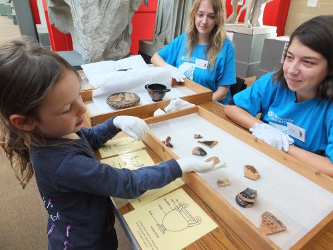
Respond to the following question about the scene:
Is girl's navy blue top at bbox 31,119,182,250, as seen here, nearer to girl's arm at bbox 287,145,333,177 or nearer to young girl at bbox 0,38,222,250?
young girl at bbox 0,38,222,250

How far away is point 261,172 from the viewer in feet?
2.74

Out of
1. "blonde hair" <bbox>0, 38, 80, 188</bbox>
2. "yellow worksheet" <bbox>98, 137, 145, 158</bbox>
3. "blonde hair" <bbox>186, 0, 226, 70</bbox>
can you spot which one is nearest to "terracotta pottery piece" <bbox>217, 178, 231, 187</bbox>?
"yellow worksheet" <bbox>98, 137, 145, 158</bbox>

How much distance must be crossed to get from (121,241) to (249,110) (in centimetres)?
112

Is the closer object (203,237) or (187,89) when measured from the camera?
(203,237)

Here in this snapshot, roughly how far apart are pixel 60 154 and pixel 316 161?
912 millimetres

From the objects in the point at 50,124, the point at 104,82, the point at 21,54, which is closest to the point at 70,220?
the point at 50,124

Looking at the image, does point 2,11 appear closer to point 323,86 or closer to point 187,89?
point 187,89

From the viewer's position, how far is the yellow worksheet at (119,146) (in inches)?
36.3

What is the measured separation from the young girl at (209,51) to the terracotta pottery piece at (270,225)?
121 centimetres

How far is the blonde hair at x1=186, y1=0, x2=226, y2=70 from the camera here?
169 centimetres

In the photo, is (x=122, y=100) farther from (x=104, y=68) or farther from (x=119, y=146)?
(x=104, y=68)

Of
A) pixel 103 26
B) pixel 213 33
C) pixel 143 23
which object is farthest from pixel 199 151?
pixel 143 23

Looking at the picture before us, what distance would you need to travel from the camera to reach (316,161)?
0.91 m

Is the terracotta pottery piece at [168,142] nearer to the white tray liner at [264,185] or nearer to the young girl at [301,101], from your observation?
the white tray liner at [264,185]
